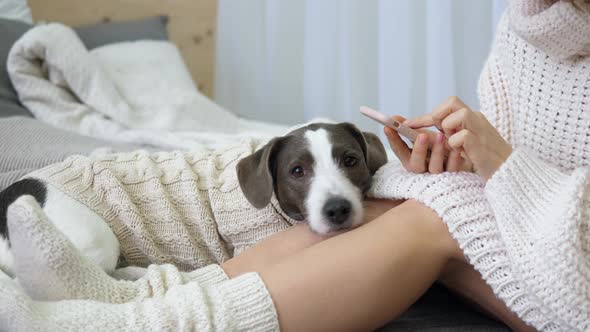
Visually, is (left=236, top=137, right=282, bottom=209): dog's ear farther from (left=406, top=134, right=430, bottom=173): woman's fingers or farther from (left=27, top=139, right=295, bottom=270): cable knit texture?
(left=406, top=134, right=430, bottom=173): woman's fingers

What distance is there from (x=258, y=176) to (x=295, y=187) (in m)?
0.11

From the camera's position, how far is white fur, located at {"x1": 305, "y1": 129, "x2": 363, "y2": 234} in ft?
4.40

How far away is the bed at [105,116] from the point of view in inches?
50.2

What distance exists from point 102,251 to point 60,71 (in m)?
1.25

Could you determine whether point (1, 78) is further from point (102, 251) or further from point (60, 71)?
point (102, 251)

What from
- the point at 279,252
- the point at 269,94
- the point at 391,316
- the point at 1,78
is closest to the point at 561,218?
the point at 391,316

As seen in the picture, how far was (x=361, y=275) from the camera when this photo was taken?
40.3 inches

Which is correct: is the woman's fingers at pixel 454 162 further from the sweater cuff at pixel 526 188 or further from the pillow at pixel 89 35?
the pillow at pixel 89 35

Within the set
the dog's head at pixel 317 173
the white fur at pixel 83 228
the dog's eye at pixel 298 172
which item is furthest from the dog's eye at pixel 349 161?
the white fur at pixel 83 228

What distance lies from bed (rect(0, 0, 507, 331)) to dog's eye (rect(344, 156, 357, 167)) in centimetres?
35

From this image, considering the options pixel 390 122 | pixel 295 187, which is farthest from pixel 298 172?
pixel 390 122

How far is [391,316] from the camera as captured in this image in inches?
43.1

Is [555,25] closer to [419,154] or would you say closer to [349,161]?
[419,154]

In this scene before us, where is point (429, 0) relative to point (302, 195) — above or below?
above
